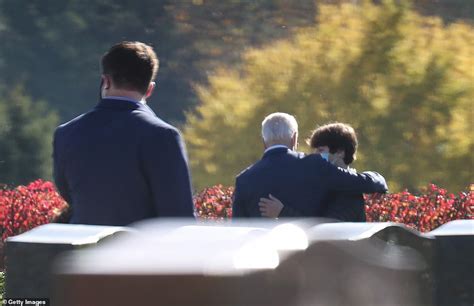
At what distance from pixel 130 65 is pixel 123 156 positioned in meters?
0.32

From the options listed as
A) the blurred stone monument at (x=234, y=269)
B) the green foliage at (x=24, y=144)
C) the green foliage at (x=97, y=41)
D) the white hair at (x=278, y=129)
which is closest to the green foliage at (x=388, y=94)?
the white hair at (x=278, y=129)

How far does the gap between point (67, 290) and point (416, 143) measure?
1577cm

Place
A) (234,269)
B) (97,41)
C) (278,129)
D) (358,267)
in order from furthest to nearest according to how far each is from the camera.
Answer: (97,41), (278,129), (358,267), (234,269)

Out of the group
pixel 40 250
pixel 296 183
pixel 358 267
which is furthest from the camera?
pixel 296 183

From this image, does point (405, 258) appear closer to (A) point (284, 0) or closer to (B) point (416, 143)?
(B) point (416, 143)

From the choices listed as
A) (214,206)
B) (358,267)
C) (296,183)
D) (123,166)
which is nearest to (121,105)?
(123,166)

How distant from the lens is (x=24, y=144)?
30656mm

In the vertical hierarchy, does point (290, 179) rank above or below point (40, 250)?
below

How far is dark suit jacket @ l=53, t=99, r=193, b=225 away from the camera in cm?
373

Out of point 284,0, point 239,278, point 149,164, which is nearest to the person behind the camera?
point 239,278

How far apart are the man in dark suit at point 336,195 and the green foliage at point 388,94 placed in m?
11.4

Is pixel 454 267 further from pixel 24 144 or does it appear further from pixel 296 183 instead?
pixel 24 144

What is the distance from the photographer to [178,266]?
1.81 m

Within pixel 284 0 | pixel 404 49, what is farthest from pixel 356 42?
pixel 284 0
